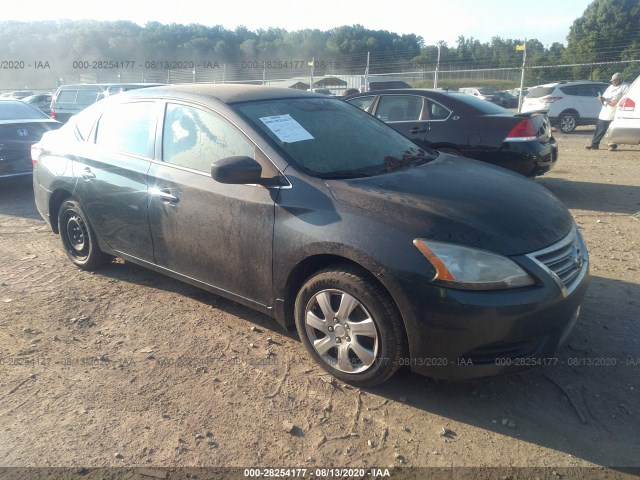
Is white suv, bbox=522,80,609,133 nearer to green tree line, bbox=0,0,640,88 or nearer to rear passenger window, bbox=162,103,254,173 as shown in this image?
rear passenger window, bbox=162,103,254,173

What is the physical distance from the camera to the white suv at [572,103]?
16.2 meters

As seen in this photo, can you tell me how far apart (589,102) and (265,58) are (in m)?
41.0

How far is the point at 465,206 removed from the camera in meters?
2.96

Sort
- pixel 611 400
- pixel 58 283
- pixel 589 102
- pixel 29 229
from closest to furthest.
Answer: pixel 611 400 < pixel 58 283 < pixel 29 229 < pixel 589 102

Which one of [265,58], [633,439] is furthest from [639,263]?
[265,58]

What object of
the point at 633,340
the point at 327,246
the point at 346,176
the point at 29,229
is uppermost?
the point at 346,176

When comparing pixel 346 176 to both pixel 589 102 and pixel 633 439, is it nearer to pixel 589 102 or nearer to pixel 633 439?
pixel 633 439

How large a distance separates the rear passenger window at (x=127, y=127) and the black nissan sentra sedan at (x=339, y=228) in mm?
13

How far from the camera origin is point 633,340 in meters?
3.50

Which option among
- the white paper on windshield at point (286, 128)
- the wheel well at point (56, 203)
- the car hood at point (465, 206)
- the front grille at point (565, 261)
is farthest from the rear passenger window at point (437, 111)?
the wheel well at point (56, 203)

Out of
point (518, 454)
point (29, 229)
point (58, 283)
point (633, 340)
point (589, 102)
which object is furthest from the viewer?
point (589, 102)

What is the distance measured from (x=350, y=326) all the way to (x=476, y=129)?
4.84m

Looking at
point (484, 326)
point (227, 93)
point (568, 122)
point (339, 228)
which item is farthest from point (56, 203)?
point (568, 122)

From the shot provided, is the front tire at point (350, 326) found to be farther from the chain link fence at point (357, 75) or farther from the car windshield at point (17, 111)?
the chain link fence at point (357, 75)
